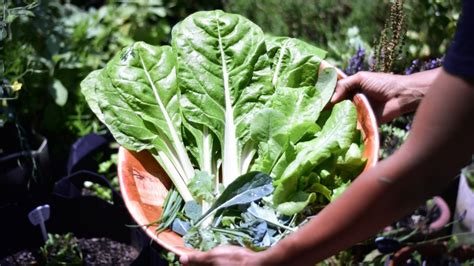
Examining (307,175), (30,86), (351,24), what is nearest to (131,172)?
(307,175)

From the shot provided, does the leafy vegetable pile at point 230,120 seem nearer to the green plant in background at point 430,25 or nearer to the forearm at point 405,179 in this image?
the forearm at point 405,179

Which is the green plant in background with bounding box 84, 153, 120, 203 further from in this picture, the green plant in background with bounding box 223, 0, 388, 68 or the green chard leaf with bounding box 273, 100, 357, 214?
the green chard leaf with bounding box 273, 100, 357, 214

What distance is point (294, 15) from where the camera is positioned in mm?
3090

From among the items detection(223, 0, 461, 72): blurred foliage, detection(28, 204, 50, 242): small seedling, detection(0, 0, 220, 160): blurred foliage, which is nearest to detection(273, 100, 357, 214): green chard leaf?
detection(28, 204, 50, 242): small seedling

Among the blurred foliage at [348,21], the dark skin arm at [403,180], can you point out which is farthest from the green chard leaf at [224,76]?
the blurred foliage at [348,21]

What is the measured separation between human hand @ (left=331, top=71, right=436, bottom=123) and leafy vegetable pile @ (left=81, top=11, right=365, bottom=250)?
0.04 metres

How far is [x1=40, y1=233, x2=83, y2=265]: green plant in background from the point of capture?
2109mm

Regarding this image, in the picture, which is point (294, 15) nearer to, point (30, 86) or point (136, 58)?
point (30, 86)

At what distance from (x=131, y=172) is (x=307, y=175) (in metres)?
0.43

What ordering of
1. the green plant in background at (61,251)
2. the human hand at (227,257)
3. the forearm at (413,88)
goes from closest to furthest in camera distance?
the human hand at (227,257) → the forearm at (413,88) → the green plant in background at (61,251)

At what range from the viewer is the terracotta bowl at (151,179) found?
1.55 metres

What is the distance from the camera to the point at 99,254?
7.24 feet

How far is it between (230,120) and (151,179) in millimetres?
247

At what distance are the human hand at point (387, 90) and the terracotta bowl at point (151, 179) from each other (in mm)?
34
